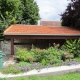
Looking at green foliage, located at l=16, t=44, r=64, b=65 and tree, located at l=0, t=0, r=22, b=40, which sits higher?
tree, located at l=0, t=0, r=22, b=40

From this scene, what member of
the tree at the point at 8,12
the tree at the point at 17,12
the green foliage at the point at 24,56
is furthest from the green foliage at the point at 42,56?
the tree at the point at 8,12

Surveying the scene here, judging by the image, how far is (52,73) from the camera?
27.9 feet

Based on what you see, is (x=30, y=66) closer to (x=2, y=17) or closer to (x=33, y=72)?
(x=33, y=72)

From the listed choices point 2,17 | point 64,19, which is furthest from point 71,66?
point 2,17

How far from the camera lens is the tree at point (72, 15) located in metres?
16.0

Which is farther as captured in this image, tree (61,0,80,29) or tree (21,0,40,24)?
tree (21,0,40,24)

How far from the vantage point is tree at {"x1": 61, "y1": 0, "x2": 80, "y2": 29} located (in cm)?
1599

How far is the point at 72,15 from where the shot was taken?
16.9 m

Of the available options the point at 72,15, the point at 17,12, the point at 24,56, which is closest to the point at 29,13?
the point at 17,12

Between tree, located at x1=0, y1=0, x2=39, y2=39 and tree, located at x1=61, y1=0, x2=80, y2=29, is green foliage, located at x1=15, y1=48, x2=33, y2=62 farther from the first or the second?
tree, located at x1=0, y1=0, x2=39, y2=39

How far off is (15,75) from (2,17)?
13416mm

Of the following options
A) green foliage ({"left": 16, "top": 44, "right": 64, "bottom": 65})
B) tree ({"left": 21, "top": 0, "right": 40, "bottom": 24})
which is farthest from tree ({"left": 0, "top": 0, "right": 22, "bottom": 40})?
green foliage ({"left": 16, "top": 44, "right": 64, "bottom": 65})

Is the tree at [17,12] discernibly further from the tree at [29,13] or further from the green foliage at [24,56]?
the green foliage at [24,56]

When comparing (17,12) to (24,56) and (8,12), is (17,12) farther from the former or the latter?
(24,56)
